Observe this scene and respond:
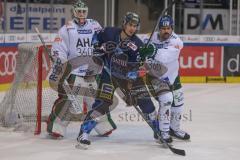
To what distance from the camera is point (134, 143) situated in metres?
5.82

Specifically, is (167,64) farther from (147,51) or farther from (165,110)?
(165,110)

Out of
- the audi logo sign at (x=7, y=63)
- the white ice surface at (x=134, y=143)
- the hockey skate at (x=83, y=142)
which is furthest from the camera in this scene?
the audi logo sign at (x=7, y=63)

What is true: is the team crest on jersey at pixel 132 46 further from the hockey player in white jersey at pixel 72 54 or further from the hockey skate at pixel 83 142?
the hockey skate at pixel 83 142

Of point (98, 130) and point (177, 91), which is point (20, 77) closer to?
point (98, 130)

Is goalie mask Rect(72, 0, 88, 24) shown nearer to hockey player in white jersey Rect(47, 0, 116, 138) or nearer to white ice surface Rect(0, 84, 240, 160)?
hockey player in white jersey Rect(47, 0, 116, 138)

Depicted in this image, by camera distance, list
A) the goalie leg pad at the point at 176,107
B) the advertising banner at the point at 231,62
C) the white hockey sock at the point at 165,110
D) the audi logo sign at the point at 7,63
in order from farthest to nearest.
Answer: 1. the advertising banner at the point at 231,62
2. the audi logo sign at the point at 7,63
3. the goalie leg pad at the point at 176,107
4. the white hockey sock at the point at 165,110

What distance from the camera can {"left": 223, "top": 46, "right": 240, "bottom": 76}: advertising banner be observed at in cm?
1159

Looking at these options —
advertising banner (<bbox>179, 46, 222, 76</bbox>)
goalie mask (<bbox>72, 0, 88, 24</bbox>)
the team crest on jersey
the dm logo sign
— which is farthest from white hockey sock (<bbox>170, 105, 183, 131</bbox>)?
the dm logo sign

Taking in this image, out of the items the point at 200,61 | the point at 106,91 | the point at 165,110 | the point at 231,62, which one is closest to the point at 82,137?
the point at 106,91

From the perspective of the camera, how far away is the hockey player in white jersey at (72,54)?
594 cm

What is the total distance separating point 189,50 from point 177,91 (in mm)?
5699

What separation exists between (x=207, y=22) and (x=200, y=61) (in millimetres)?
1900

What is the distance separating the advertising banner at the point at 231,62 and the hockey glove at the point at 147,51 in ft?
20.2
